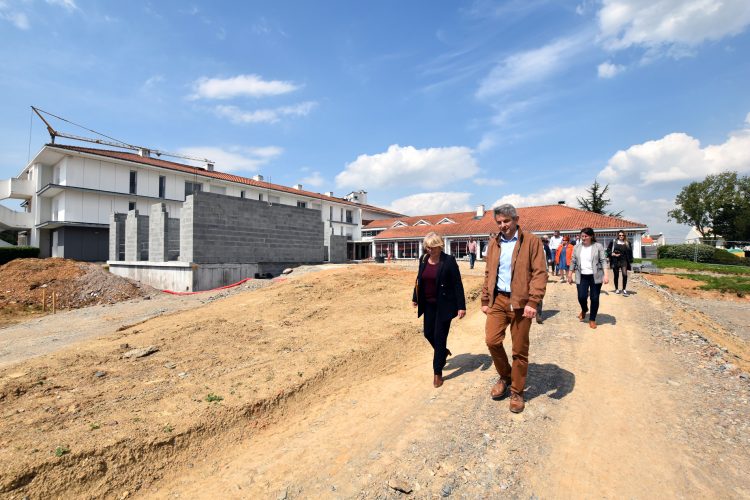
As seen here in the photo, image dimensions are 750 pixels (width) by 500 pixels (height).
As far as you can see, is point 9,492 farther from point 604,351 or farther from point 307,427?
point 604,351

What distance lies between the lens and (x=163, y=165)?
32062 millimetres

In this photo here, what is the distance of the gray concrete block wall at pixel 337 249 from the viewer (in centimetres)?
2176

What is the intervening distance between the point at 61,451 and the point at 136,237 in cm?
1819

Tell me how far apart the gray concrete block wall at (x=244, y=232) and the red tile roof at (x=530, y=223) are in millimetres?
13939

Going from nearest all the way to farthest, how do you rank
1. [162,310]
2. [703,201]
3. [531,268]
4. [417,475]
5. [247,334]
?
1. [417,475]
2. [531,268]
3. [247,334]
4. [162,310]
5. [703,201]

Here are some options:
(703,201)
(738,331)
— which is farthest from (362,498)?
(703,201)

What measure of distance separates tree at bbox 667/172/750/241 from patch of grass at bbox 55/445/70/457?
2455 inches

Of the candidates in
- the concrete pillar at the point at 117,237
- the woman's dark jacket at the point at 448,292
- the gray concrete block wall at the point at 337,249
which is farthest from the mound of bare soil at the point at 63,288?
the woman's dark jacket at the point at 448,292

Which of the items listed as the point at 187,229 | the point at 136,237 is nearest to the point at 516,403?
the point at 187,229

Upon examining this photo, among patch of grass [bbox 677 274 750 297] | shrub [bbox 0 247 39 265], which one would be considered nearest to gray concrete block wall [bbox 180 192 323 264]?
patch of grass [bbox 677 274 750 297]

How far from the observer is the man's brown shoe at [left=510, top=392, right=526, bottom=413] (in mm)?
3477

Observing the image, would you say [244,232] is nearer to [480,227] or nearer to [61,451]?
[61,451]

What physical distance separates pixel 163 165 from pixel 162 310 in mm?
26430

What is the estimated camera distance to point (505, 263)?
371 cm
